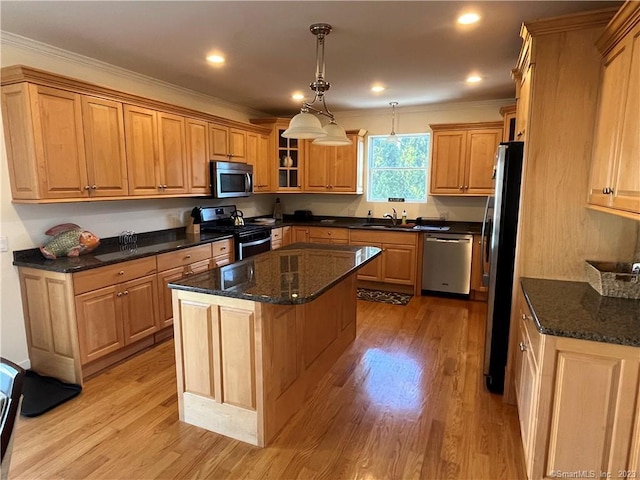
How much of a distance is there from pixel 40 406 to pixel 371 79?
3848mm

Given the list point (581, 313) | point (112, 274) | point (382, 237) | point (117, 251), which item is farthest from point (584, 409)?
point (382, 237)

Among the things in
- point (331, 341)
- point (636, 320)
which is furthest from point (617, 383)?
point (331, 341)

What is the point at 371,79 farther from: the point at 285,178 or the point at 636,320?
the point at 636,320

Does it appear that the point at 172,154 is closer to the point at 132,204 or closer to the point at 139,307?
the point at 132,204

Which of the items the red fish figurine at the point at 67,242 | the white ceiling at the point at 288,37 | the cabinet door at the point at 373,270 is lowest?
the cabinet door at the point at 373,270

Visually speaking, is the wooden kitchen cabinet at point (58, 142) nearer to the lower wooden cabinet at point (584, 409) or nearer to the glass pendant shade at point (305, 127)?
the glass pendant shade at point (305, 127)

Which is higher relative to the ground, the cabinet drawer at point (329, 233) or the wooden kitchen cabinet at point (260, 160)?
the wooden kitchen cabinet at point (260, 160)

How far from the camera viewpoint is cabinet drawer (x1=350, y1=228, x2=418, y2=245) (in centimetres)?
492

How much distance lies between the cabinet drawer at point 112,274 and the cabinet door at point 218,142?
163cm

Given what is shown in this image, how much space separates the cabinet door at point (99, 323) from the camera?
2.72m

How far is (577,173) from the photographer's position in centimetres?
222

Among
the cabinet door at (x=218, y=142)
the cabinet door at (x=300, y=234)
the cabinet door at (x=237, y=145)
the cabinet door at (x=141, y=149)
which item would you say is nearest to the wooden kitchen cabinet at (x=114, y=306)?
the cabinet door at (x=141, y=149)

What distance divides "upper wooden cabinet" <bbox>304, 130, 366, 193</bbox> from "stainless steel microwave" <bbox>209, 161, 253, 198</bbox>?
1.09m

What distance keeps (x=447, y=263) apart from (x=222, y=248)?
109 inches
